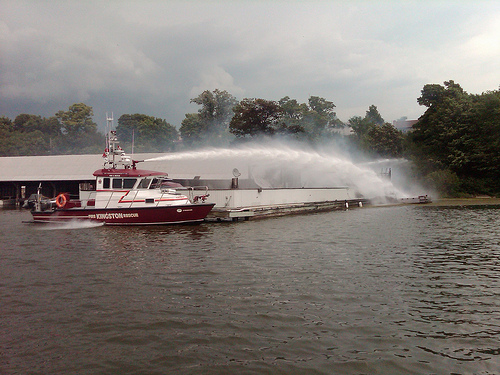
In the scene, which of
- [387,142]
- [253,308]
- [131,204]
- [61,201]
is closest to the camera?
[253,308]

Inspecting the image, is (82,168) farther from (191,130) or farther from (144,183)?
(191,130)

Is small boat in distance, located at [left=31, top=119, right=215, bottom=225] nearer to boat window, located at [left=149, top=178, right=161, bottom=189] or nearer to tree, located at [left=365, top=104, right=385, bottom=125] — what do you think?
boat window, located at [left=149, top=178, right=161, bottom=189]

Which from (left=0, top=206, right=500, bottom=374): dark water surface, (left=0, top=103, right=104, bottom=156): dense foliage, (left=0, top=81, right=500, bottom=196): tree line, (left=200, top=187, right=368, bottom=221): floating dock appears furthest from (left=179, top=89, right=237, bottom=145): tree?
(left=0, top=206, right=500, bottom=374): dark water surface

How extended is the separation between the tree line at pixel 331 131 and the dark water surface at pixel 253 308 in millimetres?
28049

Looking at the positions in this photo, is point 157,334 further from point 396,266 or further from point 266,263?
point 396,266

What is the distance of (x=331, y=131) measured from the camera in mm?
138125

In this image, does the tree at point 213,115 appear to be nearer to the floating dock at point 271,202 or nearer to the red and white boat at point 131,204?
the floating dock at point 271,202

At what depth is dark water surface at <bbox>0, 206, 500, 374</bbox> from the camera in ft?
24.2

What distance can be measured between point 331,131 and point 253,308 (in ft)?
436

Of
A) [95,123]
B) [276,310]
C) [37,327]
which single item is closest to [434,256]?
[276,310]

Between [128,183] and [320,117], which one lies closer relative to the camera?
[128,183]

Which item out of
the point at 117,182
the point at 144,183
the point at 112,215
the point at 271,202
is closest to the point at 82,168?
the point at 271,202

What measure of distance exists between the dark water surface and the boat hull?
→ 7.87 m

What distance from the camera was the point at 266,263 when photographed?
15.3 metres
